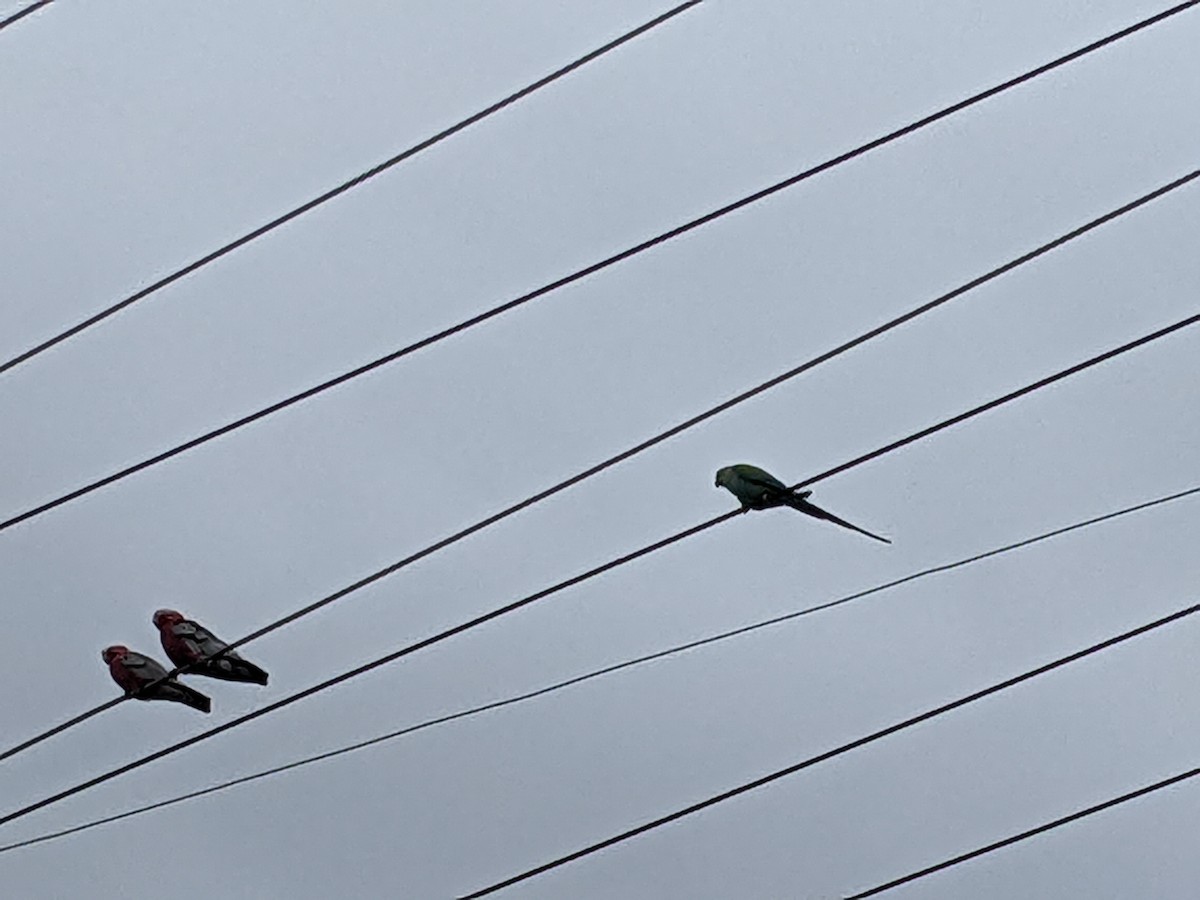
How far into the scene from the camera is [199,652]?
1862 cm

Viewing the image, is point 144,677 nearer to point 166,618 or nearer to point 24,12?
point 166,618

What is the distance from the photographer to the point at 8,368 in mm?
14586

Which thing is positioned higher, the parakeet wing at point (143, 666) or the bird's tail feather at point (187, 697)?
the parakeet wing at point (143, 666)

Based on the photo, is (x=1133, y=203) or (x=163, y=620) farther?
(x=163, y=620)

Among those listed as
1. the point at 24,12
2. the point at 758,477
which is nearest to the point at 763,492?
the point at 758,477

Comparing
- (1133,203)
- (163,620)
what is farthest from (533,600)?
(163,620)

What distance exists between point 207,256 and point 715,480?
5477 millimetres

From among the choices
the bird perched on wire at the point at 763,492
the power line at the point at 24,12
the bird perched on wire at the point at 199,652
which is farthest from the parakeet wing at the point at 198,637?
the power line at the point at 24,12

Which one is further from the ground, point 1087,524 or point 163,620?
point 163,620

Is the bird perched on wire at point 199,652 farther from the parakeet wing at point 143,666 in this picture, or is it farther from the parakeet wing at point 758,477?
the parakeet wing at point 758,477

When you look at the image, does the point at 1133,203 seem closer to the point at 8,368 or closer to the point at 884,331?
the point at 884,331

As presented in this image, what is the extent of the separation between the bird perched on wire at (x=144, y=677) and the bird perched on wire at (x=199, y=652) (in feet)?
0.45

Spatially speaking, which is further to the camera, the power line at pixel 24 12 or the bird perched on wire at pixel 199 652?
the bird perched on wire at pixel 199 652

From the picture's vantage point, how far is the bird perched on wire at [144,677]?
17969 millimetres
